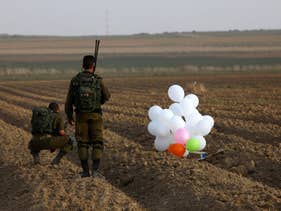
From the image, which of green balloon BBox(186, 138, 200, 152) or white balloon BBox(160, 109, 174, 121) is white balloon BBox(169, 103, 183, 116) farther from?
green balloon BBox(186, 138, 200, 152)

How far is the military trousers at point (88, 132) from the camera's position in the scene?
10.8 metres

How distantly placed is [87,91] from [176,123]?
7.12 feet

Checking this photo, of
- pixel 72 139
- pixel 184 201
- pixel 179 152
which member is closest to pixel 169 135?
pixel 179 152

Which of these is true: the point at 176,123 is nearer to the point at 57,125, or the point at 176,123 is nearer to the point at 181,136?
the point at 181,136

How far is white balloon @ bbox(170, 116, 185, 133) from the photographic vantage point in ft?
40.2

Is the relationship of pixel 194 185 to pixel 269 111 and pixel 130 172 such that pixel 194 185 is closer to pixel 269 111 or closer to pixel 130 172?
pixel 130 172

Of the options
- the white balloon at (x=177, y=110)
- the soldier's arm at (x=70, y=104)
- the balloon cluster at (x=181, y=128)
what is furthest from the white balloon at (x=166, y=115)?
the soldier's arm at (x=70, y=104)

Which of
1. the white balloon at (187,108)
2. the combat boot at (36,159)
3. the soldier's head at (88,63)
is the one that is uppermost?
the soldier's head at (88,63)

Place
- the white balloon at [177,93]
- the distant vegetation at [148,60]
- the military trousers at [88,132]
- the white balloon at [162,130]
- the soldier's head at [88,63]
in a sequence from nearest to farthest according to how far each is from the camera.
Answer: the soldier's head at [88,63] → the military trousers at [88,132] → the white balloon at [162,130] → the white balloon at [177,93] → the distant vegetation at [148,60]

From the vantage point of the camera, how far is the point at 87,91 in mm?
10555

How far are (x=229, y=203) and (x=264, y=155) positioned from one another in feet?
12.9

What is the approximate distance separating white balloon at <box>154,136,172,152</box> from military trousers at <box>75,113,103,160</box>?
1.89m

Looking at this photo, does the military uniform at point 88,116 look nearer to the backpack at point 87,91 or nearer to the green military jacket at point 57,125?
the backpack at point 87,91

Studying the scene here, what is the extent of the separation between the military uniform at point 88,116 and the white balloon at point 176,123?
1.77m
